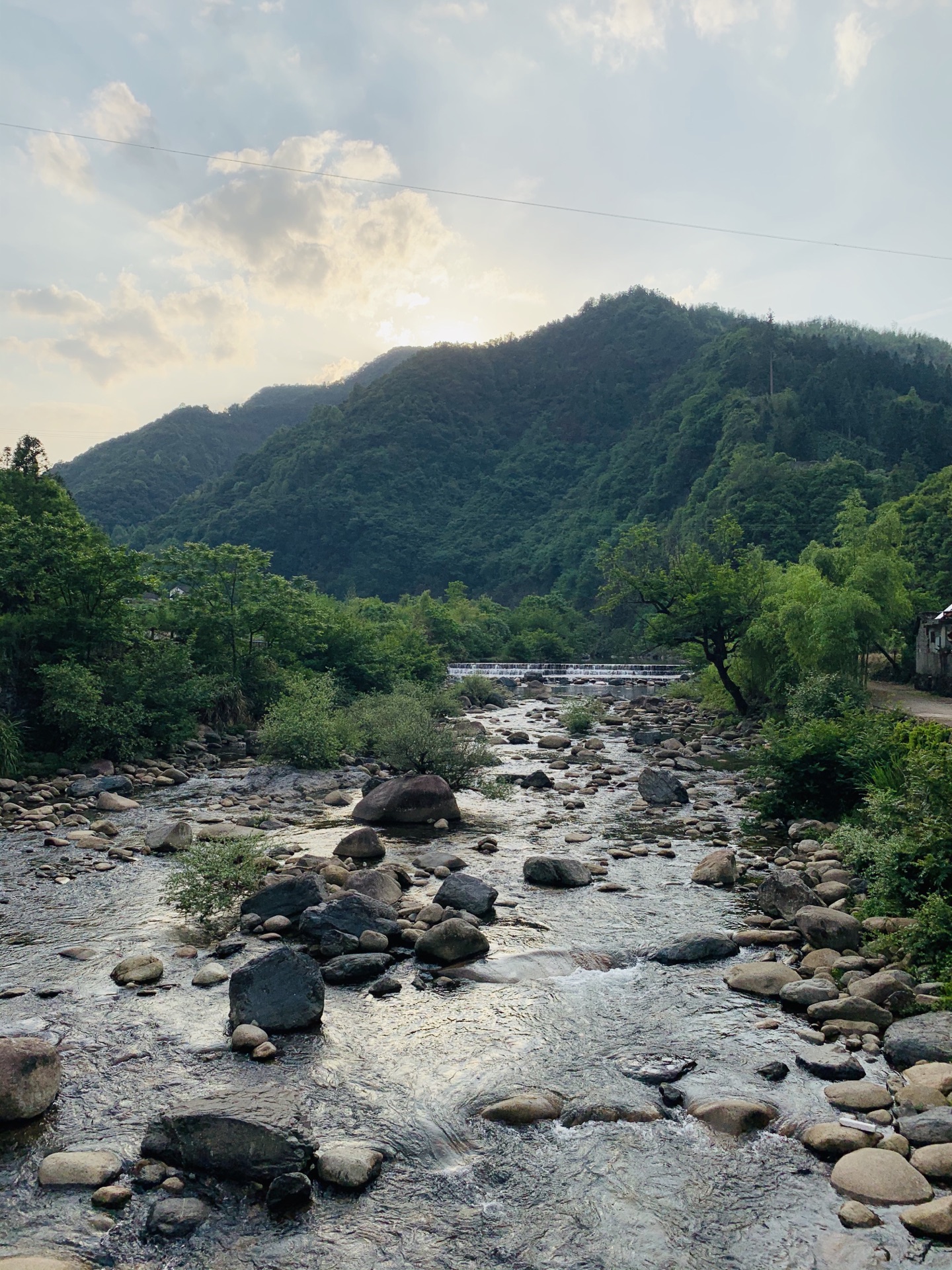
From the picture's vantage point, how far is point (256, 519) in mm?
112250

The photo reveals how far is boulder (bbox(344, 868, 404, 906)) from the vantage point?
35.0 ft

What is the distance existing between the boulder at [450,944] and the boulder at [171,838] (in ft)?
19.6

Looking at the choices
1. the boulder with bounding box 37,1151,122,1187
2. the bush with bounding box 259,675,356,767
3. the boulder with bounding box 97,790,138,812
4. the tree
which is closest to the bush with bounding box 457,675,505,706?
the tree

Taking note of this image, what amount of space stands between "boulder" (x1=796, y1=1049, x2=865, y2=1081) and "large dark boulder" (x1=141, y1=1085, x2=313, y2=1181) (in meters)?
3.97

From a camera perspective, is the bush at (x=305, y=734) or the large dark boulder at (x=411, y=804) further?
the bush at (x=305, y=734)

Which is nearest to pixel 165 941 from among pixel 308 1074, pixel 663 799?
pixel 308 1074

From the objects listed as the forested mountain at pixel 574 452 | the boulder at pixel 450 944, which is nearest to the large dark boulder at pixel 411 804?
the boulder at pixel 450 944

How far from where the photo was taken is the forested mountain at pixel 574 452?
8350 centimetres

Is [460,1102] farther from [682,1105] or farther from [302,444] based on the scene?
[302,444]

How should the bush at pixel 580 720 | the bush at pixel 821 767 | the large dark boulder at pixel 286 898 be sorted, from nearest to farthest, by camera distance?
the large dark boulder at pixel 286 898 → the bush at pixel 821 767 → the bush at pixel 580 720

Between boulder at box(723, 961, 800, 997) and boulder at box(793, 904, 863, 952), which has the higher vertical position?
boulder at box(793, 904, 863, 952)

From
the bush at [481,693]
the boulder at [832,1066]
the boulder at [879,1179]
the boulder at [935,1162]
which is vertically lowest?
the bush at [481,693]

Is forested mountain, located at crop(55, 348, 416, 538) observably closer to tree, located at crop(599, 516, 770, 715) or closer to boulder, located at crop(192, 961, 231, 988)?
tree, located at crop(599, 516, 770, 715)

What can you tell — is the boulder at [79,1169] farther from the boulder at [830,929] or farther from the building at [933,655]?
the building at [933,655]
